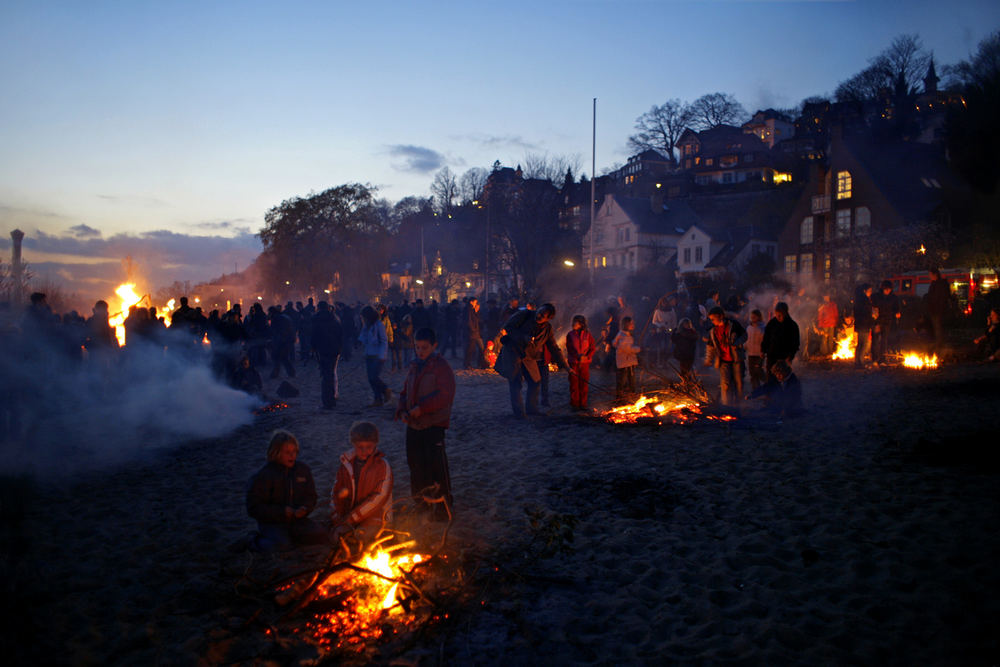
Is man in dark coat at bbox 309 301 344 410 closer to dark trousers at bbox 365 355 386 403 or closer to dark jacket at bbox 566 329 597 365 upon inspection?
dark trousers at bbox 365 355 386 403

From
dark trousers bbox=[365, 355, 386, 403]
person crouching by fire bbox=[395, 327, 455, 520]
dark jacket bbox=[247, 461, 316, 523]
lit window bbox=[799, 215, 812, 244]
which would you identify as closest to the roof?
lit window bbox=[799, 215, 812, 244]

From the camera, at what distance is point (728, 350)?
1079cm

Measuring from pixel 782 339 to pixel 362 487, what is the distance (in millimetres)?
7862

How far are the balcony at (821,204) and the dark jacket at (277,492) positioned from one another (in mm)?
46725

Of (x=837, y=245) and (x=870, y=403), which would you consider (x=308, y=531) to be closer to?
(x=870, y=403)

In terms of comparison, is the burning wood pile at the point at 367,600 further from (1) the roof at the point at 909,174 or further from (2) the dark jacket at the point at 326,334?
(1) the roof at the point at 909,174

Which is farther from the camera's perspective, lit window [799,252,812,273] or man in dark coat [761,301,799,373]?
lit window [799,252,812,273]

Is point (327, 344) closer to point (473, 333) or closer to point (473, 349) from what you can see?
point (473, 333)

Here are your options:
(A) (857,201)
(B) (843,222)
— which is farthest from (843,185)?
(B) (843,222)

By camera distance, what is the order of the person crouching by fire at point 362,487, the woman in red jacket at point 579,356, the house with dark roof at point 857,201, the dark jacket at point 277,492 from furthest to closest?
1. the house with dark roof at point 857,201
2. the woman in red jacket at point 579,356
3. the person crouching by fire at point 362,487
4. the dark jacket at point 277,492

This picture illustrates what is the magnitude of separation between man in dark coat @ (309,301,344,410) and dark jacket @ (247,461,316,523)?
7122 mm

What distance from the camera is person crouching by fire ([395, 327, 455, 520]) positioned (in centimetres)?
583

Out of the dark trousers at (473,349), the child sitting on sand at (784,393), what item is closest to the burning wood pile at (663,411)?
the child sitting on sand at (784,393)

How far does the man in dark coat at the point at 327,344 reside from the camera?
40.0ft
